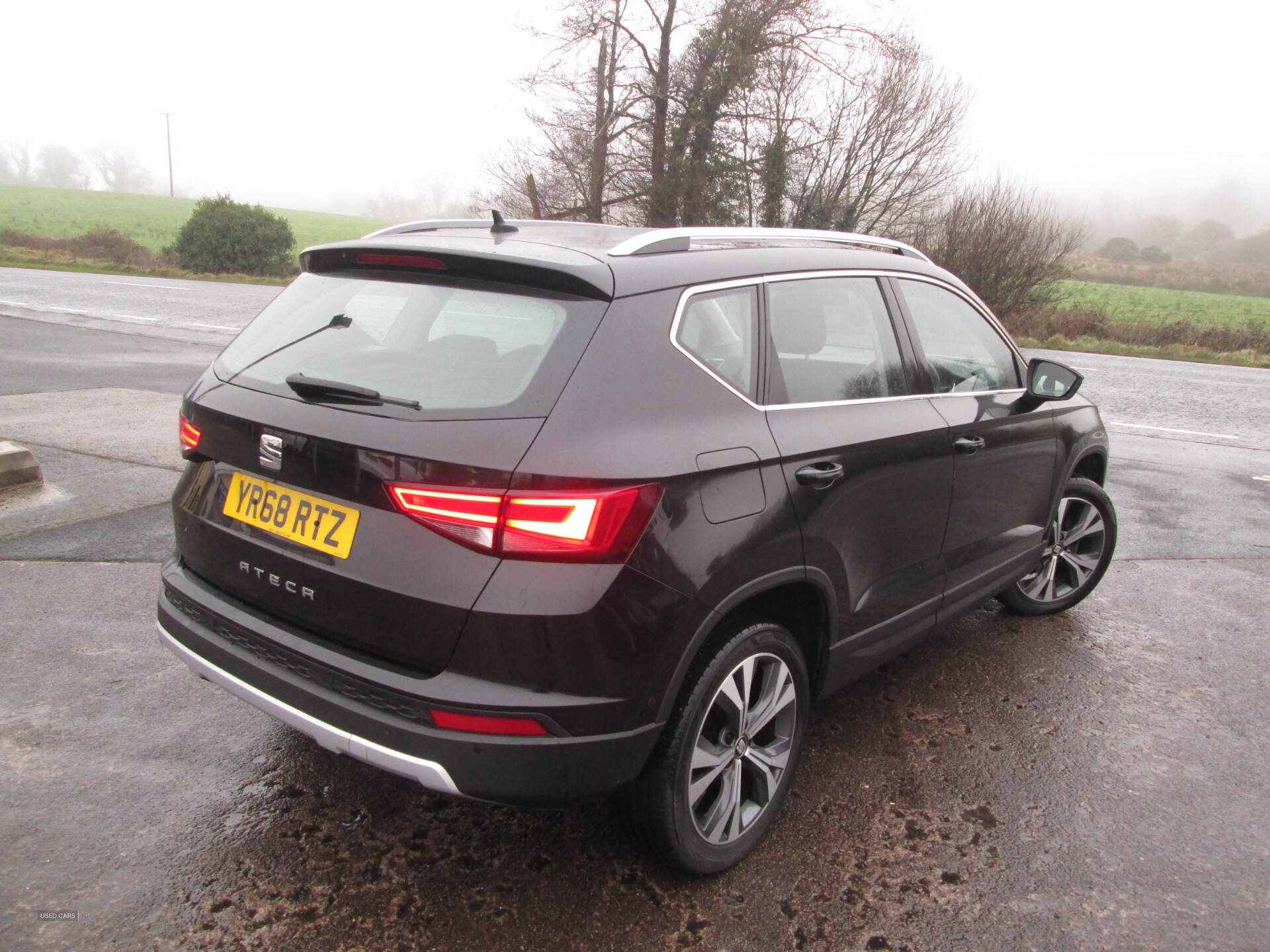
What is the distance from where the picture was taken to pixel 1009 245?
26.6 meters

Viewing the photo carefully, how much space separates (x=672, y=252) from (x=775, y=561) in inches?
35.2

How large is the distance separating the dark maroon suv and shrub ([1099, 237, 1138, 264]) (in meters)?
84.0

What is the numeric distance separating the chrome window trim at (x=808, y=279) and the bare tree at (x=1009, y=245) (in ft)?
79.8

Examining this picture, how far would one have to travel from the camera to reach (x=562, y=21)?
84.1ft

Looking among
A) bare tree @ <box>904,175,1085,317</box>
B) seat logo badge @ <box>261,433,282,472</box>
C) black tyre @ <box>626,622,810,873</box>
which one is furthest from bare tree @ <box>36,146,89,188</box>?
black tyre @ <box>626,622,810,873</box>

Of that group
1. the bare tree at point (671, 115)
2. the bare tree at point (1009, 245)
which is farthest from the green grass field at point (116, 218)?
the bare tree at point (1009, 245)

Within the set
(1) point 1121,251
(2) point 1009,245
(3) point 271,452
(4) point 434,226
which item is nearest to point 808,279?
(4) point 434,226

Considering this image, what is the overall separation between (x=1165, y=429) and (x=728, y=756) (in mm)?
9768

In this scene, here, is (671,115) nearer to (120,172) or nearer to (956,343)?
(956,343)

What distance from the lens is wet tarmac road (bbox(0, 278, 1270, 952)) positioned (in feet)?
7.73

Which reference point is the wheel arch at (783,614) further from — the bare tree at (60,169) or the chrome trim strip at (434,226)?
the bare tree at (60,169)

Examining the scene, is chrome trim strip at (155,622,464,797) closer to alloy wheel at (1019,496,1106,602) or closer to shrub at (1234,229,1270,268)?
alloy wheel at (1019,496,1106,602)

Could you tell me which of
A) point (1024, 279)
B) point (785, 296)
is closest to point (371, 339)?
point (785, 296)

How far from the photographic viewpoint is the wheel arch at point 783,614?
2270mm
